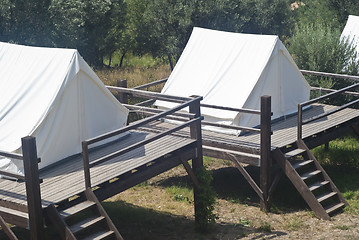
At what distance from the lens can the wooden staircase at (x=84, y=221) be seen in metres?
8.48

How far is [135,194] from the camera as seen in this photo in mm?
13531

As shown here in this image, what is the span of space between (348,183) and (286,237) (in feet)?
10.4

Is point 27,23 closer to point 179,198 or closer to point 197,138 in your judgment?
point 179,198

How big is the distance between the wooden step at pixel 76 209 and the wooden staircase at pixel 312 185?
170 inches

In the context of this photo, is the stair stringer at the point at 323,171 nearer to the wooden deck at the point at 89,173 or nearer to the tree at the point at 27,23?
the wooden deck at the point at 89,173

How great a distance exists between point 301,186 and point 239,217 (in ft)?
4.35

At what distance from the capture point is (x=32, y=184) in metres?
8.22

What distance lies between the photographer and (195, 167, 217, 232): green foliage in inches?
434

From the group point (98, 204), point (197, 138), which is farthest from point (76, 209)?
point (197, 138)

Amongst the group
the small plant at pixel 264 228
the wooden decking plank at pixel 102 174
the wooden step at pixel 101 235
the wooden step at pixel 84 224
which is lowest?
the small plant at pixel 264 228

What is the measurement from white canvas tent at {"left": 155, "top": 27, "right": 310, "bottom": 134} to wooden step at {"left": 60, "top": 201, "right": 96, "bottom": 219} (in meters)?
4.62

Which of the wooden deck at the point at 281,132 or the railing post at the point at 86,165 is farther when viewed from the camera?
the wooden deck at the point at 281,132

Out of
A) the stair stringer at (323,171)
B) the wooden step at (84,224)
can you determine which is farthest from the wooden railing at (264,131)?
the wooden step at (84,224)

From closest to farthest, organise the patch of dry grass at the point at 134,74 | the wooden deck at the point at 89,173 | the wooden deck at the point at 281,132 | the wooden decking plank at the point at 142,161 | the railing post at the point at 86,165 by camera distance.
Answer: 1. the wooden deck at the point at 89,173
2. the railing post at the point at 86,165
3. the wooden decking plank at the point at 142,161
4. the wooden deck at the point at 281,132
5. the patch of dry grass at the point at 134,74
